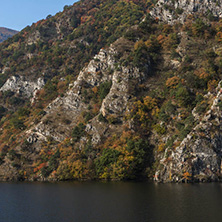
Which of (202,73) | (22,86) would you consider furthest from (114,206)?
(22,86)

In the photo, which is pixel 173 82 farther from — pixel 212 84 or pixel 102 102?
pixel 102 102

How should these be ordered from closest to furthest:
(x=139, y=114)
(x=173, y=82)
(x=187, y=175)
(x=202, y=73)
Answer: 1. (x=187, y=175)
2. (x=139, y=114)
3. (x=202, y=73)
4. (x=173, y=82)

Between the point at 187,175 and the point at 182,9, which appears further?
the point at 182,9

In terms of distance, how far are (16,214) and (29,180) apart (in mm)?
62426

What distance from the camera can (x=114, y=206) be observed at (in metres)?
57.4

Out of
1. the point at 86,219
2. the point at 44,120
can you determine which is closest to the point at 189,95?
the point at 44,120

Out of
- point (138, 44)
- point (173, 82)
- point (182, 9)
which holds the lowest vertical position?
point (173, 82)

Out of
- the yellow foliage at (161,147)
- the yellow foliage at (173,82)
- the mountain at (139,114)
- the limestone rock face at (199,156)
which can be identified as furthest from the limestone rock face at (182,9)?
the yellow foliage at (161,147)

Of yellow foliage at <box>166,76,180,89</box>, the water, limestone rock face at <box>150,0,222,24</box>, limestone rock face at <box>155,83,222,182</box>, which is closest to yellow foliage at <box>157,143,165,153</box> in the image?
limestone rock face at <box>155,83,222,182</box>

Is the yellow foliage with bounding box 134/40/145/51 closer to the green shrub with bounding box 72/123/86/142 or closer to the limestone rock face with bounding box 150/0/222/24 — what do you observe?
the limestone rock face with bounding box 150/0/222/24

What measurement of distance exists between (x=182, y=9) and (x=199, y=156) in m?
106

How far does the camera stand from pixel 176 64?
14012 centimetres

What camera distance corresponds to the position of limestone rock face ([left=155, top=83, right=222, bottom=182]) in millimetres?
91500

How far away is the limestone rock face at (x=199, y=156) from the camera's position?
91500mm
